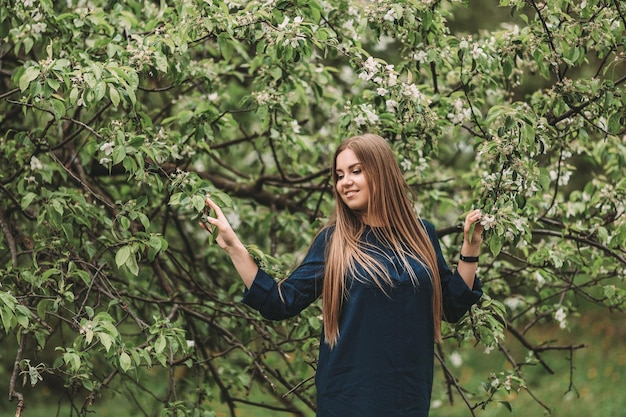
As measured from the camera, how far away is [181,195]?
269cm

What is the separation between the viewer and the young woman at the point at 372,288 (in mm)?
2523

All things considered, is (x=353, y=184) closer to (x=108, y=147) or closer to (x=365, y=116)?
(x=365, y=116)

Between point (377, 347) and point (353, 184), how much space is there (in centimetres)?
50

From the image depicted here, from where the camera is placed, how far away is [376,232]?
2.71m

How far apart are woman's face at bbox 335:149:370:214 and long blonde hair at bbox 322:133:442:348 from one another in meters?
0.01

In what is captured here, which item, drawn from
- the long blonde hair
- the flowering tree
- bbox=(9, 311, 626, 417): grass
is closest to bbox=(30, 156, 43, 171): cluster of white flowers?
the flowering tree

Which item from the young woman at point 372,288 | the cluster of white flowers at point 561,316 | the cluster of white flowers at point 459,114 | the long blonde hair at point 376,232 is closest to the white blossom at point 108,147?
the young woman at point 372,288

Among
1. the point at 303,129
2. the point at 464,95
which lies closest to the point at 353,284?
the point at 464,95

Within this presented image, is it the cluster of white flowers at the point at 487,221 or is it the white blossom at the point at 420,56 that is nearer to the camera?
the cluster of white flowers at the point at 487,221

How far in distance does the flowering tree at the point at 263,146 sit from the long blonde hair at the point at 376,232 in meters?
0.23

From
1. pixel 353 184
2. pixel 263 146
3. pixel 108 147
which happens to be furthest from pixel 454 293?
pixel 263 146

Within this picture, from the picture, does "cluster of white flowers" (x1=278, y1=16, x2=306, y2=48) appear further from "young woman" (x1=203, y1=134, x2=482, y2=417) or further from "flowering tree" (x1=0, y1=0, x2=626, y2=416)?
"young woman" (x1=203, y1=134, x2=482, y2=417)

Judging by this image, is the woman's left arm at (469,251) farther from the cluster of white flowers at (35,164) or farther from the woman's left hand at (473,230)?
the cluster of white flowers at (35,164)

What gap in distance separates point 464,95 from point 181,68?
1.17 m
